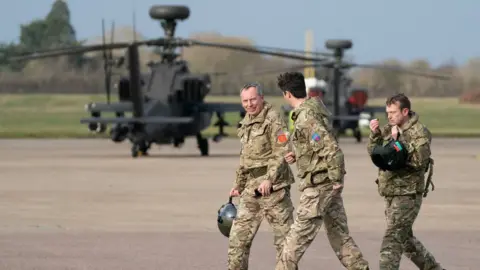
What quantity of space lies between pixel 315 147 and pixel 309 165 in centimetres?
14

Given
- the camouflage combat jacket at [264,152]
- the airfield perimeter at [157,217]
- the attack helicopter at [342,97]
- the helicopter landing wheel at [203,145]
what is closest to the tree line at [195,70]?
the attack helicopter at [342,97]

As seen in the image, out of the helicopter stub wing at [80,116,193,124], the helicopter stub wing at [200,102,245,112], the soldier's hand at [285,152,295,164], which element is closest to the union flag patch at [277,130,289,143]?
the soldier's hand at [285,152,295,164]

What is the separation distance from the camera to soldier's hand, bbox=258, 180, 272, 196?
396 inches

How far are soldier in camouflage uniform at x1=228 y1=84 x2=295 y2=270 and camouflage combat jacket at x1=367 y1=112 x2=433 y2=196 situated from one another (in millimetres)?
722

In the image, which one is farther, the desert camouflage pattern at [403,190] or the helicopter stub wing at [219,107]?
the helicopter stub wing at [219,107]

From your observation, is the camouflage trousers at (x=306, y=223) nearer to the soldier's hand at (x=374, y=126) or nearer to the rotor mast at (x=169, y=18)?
the soldier's hand at (x=374, y=126)

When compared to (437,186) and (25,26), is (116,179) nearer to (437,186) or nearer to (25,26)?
(437,186)

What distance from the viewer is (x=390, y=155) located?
10.1 m

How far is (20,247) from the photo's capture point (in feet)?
45.0

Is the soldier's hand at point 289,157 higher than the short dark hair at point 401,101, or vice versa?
the short dark hair at point 401,101

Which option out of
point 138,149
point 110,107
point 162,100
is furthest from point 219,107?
point 110,107

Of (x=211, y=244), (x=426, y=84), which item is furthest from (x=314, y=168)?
(x=426, y=84)

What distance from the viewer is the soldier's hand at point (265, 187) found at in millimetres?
10070

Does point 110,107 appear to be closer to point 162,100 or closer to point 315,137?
point 162,100
